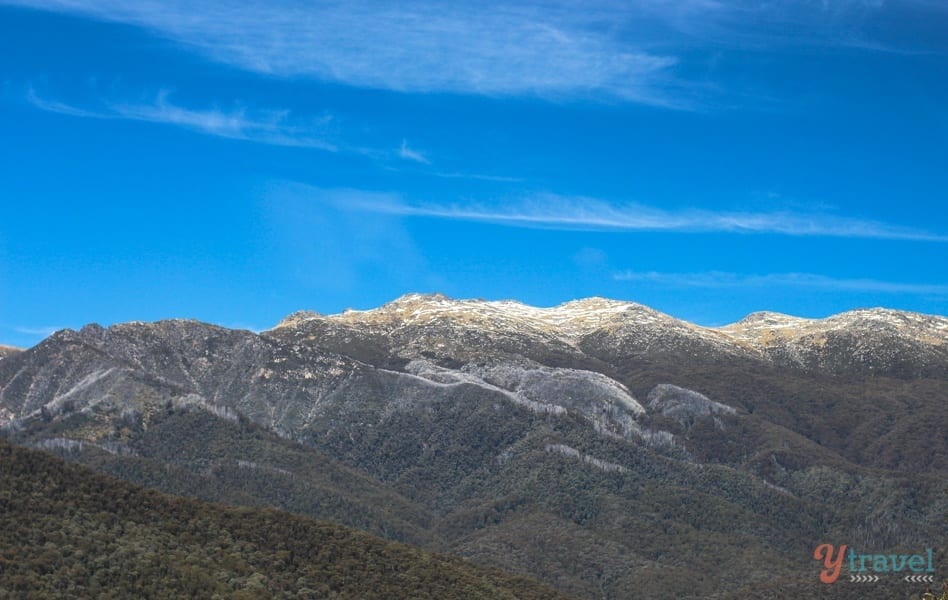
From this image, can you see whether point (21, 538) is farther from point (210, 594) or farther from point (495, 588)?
point (495, 588)

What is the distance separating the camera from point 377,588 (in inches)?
6845

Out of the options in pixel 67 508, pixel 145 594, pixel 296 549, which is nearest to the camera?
pixel 145 594

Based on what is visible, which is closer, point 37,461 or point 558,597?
point 37,461

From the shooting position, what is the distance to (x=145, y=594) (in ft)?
487

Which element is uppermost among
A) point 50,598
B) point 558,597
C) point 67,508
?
point 558,597

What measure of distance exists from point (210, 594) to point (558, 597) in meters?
60.0

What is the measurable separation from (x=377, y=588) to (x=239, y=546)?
1807cm

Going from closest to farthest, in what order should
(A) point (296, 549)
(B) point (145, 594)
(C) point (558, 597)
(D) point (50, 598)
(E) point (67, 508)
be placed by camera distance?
(D) point (50, 598)
(B) point (145, 594)
(E) point (67, 508)
(A) point (296, 549)
(C) point (558, 597)

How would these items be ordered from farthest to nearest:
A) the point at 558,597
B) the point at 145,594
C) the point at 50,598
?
the point at 558,597
the point at 145,594
the point at 50,598

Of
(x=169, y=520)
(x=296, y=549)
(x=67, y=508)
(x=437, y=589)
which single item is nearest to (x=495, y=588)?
(x=437, y=589)

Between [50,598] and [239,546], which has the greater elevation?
[239,546]

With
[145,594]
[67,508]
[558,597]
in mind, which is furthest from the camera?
[558,597]

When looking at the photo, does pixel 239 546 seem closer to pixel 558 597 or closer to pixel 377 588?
pixel 377 588

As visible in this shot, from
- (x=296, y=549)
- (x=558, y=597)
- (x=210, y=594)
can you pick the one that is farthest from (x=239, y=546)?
(x=558, y=597)
